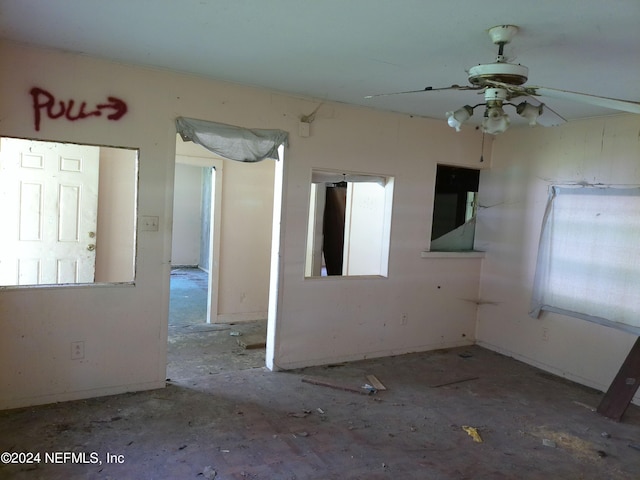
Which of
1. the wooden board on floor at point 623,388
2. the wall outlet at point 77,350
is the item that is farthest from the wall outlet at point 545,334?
the wall outlet at point 77,350

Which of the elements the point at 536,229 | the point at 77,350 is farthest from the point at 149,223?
the point at 536,229

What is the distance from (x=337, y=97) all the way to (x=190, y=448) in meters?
2.66

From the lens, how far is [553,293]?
3986mm

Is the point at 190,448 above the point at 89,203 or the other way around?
the other way around

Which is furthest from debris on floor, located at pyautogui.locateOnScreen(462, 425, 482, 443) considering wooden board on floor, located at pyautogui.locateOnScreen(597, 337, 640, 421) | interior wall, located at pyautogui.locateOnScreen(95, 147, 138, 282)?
interior wall, located at pyautogui.locateOnScreen(95, 147, 138, 282)

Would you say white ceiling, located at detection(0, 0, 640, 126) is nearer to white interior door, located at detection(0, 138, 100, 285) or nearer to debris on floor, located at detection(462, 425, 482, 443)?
white interior door, located at detection(0, 138, 100, 285)

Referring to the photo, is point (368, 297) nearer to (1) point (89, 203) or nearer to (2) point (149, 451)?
(2) point (149, 451)

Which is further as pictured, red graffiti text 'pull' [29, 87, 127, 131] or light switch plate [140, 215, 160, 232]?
light switch plate [140, 215, 160, 232]

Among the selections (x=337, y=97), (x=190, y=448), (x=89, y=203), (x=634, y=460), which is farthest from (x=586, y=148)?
(x=89, y=203)

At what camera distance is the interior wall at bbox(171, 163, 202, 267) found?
8.80 m

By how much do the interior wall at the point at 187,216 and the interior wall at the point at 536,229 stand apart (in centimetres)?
597

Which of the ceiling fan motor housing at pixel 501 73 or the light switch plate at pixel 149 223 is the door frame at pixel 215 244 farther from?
the ceiling fan motor housing at pixel 501 73

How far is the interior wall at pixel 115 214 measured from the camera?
14.2ft

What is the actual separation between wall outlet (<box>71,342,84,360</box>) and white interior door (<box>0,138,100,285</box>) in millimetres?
1140
